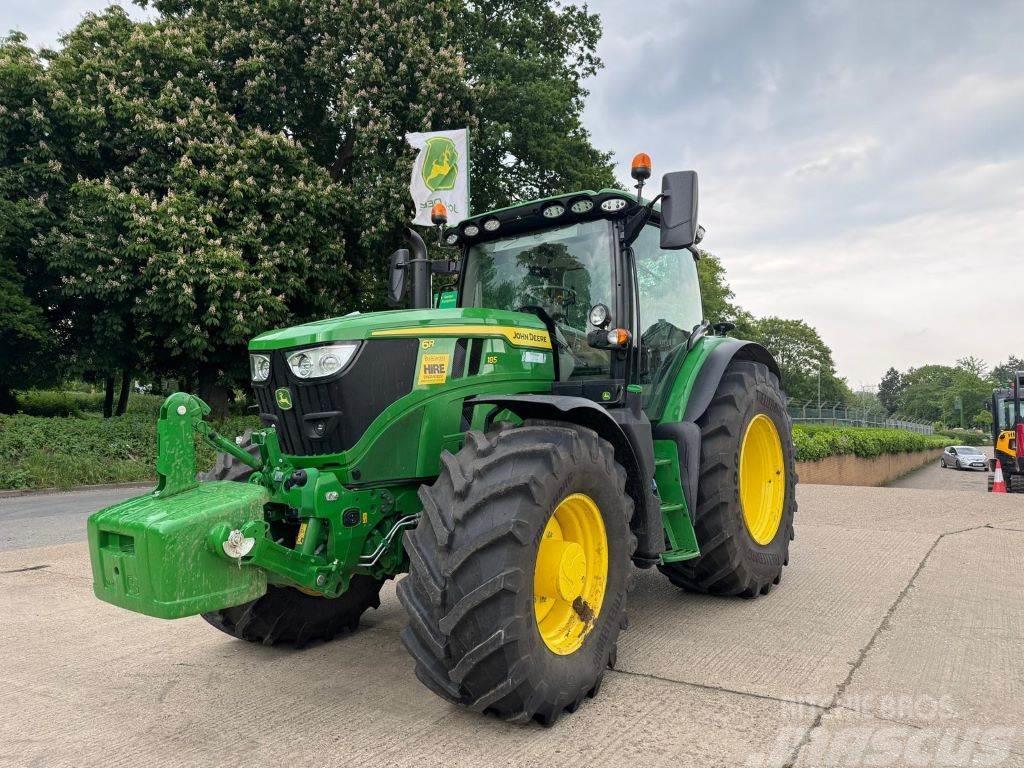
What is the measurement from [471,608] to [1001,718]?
2075 millimetres

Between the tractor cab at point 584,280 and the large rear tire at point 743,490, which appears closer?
the tractor cab at point 584,280

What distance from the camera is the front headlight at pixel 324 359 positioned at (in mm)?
3230

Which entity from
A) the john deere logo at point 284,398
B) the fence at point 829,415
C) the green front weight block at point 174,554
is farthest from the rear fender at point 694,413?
the fence at point 829,415

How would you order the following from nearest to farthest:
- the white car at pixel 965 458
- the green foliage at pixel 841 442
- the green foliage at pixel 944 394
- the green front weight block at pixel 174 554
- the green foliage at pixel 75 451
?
the green front weight block at pixel 174 554 → the green foliage at pixel 75 451 → the green foliage at pixel 841 442 → the white car at pixel 965 458 → the green foliage at pixel 944 394

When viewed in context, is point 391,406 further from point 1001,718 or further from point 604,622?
point 1001,718

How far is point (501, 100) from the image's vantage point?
17.6m

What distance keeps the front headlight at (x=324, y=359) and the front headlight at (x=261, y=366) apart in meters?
0.23

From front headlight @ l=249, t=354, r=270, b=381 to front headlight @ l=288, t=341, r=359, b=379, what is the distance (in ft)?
0.75

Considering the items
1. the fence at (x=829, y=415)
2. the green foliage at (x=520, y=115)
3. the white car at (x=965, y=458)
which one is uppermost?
the green foliage at (x=520, y=115)

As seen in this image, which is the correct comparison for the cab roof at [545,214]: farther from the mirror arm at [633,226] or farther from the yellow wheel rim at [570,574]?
the yellow wheel rim at [570,574]

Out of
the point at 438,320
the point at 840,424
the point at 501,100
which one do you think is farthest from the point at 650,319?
the point at 840,424

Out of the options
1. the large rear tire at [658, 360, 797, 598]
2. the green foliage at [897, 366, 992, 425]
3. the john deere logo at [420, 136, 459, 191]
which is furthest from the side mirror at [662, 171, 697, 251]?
the green foliage at [897, 366, 992, 425]

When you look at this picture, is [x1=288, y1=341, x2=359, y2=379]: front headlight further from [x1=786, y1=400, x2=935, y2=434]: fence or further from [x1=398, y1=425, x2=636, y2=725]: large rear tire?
[x1=786, y1=400, x2=935, y2=434]: fence

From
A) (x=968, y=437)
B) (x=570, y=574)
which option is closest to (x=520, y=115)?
(x=570, y=574)
